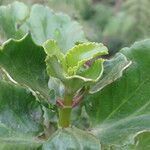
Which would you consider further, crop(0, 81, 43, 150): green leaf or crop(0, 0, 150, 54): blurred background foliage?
crop(0, 0, 150, 54): blurred background foliage

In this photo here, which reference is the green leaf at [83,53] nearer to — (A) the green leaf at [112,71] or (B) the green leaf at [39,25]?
(A) the green leaf at [112,71]

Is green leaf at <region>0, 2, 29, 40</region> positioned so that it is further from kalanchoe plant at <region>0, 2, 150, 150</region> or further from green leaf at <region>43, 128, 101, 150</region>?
green leaf at <region>43, 128, 101, 150</region>

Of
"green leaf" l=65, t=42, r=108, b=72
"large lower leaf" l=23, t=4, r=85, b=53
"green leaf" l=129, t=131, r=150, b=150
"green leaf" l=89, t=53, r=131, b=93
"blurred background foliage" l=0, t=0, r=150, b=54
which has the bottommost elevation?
"green leaf" l=129, t=131, r=150, b=150

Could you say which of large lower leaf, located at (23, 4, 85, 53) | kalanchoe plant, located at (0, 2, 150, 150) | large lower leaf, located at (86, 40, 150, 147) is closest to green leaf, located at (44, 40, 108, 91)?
kalanchoe plant, located at (0, 2, 150, 150)

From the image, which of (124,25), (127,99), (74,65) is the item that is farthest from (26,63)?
(124,25)

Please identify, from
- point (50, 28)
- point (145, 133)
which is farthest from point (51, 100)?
point (50, 28)

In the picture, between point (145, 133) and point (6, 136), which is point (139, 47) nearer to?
point (145, 133)

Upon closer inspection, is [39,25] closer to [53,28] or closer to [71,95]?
[53,28]
